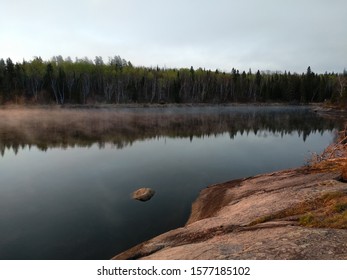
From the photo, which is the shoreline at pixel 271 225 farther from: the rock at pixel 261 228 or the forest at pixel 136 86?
the forest at pixel 136 86

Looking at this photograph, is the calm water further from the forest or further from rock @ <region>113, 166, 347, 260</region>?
the forest

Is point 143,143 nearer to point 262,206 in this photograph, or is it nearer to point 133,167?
point 133,167

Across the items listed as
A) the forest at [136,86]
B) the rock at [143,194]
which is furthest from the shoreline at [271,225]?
the forest at [136,86]

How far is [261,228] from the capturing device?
382 inches

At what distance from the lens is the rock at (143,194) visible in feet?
60.2

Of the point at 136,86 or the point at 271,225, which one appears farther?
the point at 136,86

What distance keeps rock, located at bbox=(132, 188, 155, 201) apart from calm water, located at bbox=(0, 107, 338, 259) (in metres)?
0.49

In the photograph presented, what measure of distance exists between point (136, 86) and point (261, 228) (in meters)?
119

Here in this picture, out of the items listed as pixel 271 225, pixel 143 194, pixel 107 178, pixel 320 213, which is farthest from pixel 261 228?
pixel 107 178

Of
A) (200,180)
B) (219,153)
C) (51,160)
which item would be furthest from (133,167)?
(219,153)

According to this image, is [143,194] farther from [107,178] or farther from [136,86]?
[136,86]

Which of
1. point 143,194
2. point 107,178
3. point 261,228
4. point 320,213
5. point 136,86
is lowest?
point 107,178

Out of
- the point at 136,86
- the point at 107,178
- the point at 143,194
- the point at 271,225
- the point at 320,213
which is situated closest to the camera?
the point at 320,213

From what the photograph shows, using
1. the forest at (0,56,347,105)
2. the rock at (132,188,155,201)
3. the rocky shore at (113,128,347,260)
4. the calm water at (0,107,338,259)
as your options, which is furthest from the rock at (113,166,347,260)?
the forest at (0,56,347,105)
